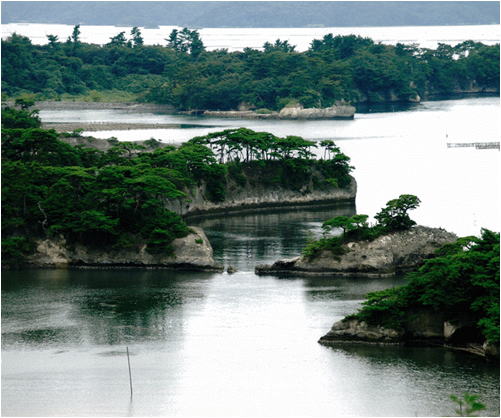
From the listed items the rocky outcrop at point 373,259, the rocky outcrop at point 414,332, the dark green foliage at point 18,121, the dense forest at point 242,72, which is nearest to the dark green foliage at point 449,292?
the rocky outcrop at point 414,332

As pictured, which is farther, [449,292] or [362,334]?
[362,334]

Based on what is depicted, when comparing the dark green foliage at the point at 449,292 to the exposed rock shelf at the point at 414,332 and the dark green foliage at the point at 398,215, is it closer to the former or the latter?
the exposed rock shelf at the point at 414,332

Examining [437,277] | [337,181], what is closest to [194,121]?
[337,181]

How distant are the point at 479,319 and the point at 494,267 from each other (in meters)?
1.73

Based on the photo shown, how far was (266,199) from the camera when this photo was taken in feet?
225

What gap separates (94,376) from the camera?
36.6 metres

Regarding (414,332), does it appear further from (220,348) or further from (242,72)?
(242,72)

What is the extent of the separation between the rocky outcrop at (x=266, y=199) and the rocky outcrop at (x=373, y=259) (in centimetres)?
1509

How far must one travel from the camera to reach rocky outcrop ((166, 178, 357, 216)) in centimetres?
6553

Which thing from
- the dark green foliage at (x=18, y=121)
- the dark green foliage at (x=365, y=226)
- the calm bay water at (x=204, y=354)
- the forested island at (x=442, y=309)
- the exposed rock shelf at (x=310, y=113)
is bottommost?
the calm bay water at (x=204, y=354)

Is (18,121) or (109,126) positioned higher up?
(18,121)

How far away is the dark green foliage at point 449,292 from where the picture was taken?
38.1 metres

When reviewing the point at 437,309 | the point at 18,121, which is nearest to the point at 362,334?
the point at 437,309

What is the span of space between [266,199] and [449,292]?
100 feet
